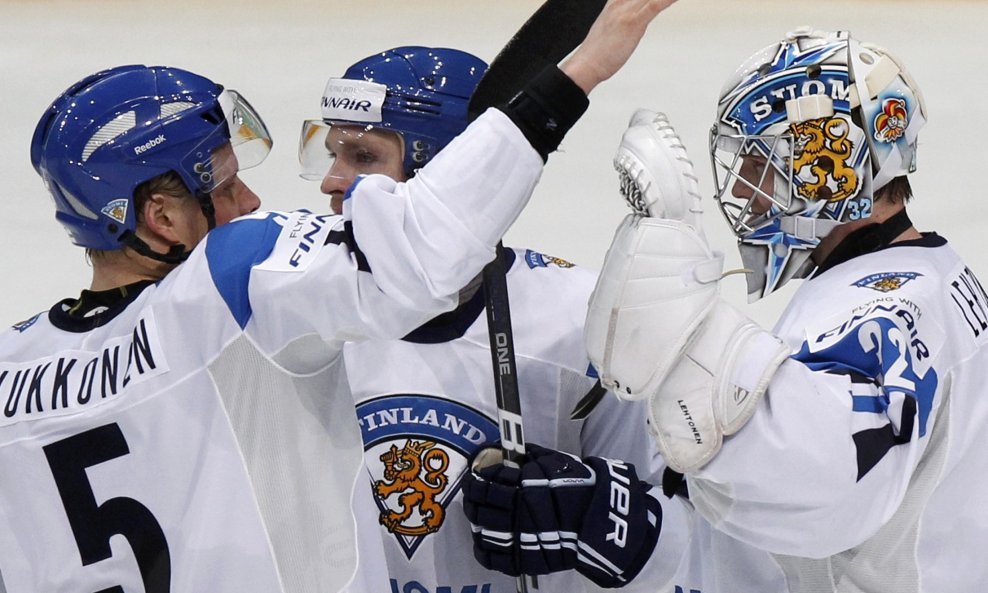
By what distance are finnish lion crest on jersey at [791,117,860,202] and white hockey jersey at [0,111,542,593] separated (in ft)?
1.79

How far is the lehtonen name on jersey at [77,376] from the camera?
187cm

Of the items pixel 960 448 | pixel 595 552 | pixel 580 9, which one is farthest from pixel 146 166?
pixel 960 448

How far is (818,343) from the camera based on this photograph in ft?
6.15

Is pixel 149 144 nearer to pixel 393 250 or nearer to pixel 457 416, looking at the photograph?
pixel 393 250

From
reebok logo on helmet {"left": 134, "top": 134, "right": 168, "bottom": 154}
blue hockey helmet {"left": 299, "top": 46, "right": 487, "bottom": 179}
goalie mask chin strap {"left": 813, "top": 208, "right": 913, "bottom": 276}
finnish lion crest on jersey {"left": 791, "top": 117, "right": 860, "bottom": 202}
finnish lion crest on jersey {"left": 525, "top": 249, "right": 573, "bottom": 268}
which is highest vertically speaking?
reebok logo on helmet {"left": 134, "top": 134, "right": 168, "bottom": 154}

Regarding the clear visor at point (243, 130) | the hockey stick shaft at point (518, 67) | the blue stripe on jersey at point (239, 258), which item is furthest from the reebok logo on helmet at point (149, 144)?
the hockey stick shaft at point (518, 67)

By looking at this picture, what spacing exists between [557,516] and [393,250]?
68cm

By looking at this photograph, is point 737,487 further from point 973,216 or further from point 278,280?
point 973,216

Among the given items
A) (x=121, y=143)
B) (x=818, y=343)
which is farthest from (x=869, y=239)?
(x=121, y=143)

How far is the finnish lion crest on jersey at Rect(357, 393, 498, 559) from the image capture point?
231 cm

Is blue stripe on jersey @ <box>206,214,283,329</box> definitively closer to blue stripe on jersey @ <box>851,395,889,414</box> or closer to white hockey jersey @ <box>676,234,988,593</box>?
white hockey jersey @ <box>676,234,988,593</box>

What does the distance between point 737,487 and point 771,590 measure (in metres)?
0.49

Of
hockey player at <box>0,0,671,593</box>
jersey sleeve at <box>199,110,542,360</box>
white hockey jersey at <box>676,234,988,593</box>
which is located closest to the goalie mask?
white hockey jersey at <box>676,234,988,593</box>

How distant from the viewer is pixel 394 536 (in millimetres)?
2334
